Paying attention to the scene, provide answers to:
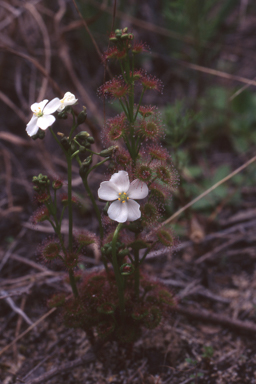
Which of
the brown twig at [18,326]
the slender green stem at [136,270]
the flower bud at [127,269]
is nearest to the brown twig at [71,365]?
the brown twig at [18,326]

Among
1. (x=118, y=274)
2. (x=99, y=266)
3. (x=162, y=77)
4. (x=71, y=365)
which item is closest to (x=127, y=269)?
(x=118, y=274)

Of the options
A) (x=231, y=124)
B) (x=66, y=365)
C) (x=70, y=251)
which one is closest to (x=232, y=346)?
(x=66, y=365)

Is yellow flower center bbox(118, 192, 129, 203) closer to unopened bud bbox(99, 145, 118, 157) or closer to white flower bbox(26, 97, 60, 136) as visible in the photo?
unopened bud bbox(99, 145, 118, 157)

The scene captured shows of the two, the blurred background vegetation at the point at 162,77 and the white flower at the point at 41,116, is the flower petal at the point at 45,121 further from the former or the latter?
the blurred background vegetation at the point at 162,77

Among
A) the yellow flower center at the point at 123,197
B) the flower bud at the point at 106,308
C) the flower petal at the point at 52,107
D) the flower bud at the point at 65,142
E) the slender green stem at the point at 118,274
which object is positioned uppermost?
the flower petal at the point at 52,107

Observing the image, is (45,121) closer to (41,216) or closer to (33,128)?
(33,128)

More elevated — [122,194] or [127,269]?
A: [122,194]

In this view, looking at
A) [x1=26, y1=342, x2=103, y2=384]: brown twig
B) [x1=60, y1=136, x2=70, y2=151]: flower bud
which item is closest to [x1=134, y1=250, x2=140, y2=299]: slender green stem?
[x1=26, y1=342, x2=103, y2=384]: brown twig
